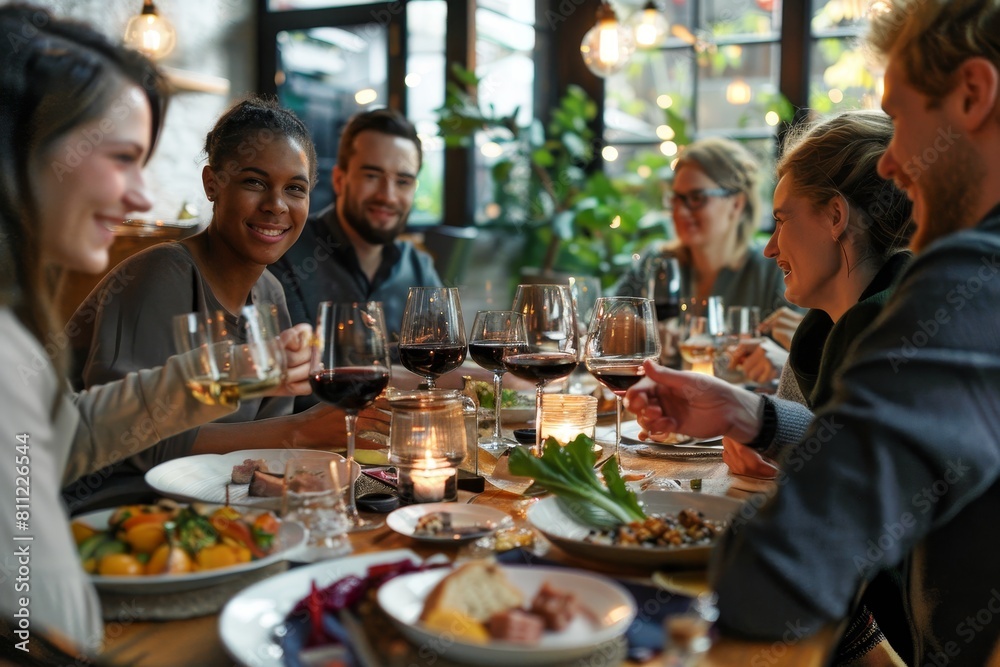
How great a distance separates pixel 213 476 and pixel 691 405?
0.70 m

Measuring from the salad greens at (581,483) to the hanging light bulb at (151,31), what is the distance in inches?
150

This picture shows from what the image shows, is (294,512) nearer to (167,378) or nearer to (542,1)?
(167,378)

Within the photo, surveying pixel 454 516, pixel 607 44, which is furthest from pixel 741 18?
pixel 454 516

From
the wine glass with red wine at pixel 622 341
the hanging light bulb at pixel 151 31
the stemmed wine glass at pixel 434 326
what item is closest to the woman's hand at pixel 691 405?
the wine glass with red wine at pixel 622 341

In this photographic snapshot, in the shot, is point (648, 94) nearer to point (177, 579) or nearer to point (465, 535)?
point (465, 535)

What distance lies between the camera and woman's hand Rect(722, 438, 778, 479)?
147 cm

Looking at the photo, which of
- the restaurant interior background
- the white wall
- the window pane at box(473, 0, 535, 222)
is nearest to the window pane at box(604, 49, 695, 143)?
the restaurant interior background

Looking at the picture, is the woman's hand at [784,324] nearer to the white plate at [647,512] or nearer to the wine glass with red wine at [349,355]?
the white plate at [647,512]

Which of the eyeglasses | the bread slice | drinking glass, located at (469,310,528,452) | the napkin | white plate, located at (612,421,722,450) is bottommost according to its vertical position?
white plate, located at (612,421,722,450)

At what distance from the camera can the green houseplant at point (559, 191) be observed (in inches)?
191

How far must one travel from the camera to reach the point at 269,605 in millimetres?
863

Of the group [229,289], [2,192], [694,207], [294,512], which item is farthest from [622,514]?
[694,207]

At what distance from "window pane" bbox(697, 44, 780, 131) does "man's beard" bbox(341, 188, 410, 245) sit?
2.37 metres

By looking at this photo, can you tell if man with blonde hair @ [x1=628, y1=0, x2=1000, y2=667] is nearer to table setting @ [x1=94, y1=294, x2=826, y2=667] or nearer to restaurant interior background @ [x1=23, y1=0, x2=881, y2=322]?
table setting @ [x1=94, y1=294, x2=826, y2=667]
